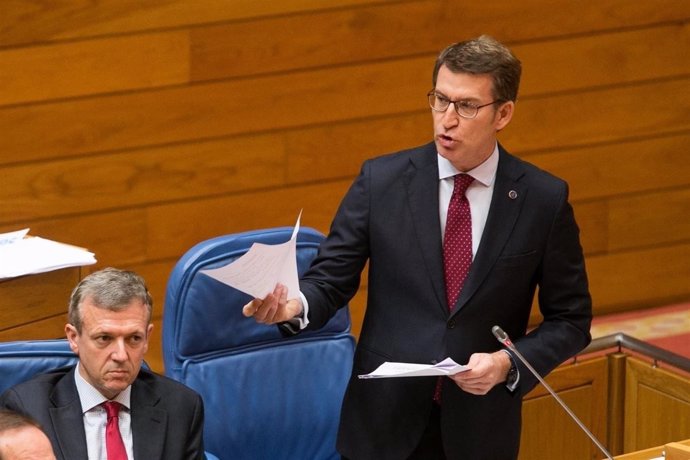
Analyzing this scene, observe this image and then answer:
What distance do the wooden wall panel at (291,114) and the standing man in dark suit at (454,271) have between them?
1.66 m

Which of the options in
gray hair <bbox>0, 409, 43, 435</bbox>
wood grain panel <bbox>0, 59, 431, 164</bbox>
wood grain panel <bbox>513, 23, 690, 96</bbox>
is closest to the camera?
gray hair <bbox>0, 409, 43, 435</bbox>

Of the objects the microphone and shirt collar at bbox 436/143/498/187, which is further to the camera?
shirt collar at bbox 436/143/498/187

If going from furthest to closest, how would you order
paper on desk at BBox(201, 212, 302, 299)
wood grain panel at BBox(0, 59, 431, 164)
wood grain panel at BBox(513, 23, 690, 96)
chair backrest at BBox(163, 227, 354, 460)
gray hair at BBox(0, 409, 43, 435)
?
wood grain panel at BBox(513, 23, 690, 96)
wood grain panel at BBox(0, 59, 431, 164)
chair backrest at BBox(163, 227, 354, 460)
paper on desk at BBox(201, 212, 302, 299)
gray hair at BBox(0, 409, 43, 435)

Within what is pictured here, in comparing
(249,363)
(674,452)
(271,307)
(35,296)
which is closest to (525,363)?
(674,452)

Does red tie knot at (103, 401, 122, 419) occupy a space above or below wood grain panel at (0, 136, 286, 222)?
below

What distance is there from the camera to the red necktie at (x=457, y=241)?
2.75 m

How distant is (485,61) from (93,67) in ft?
6.17

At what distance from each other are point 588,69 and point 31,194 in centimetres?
208

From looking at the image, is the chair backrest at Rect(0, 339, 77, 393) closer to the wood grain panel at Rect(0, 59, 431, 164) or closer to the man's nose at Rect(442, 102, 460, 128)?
the man's nose at Rect(442, 102, 460, 128)

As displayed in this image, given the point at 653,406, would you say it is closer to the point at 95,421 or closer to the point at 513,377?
the point at 513,377

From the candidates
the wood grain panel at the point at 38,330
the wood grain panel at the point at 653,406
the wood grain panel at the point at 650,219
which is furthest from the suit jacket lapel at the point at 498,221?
the wood grain panel at the point at 650,219

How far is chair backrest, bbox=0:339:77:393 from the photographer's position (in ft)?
9.29

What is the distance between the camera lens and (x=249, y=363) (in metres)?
3.24

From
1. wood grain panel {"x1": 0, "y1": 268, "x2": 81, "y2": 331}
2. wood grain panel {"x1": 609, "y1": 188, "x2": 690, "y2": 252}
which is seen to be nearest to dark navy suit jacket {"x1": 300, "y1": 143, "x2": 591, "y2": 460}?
wood grain panel {"x1": 0, "y1": 268, "x2": 81, "y2": 331}
